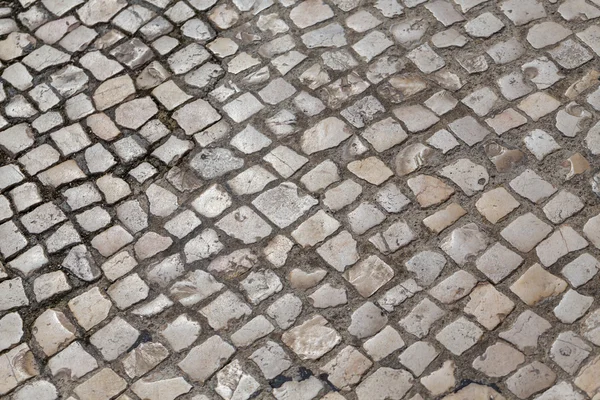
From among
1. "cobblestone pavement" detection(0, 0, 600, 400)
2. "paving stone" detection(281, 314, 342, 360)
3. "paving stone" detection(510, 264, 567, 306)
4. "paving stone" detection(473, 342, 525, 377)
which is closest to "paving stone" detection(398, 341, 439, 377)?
"cobblestone pavement" detection(0, 0, 600, 400)

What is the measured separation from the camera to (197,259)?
348cm

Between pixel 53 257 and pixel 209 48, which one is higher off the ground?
pixel 209 48

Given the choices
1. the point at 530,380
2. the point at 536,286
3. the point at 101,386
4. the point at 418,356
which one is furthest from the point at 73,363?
the point at 536,286

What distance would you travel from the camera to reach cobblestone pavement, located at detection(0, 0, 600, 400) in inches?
128

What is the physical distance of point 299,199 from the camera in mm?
3607

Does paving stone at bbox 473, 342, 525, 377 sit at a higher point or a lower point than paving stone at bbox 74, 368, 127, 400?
lower

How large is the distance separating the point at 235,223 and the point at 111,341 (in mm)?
736

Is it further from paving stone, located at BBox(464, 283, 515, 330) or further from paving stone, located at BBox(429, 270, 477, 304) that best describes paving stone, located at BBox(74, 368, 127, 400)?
paving stone, located at BBox(464, 283, 515, 330)

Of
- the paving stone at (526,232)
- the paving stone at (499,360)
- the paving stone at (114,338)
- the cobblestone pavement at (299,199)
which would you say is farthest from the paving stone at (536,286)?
the paving stone at (114,338)

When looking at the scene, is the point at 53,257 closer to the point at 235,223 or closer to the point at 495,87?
the point at 235,223

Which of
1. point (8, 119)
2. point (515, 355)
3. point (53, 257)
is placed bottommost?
point (515, 355)

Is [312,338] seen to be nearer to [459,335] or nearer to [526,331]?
[459,335]

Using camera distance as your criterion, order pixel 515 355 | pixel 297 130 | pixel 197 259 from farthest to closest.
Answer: pixel 297 130, pixel 197 259, pixel 515 355

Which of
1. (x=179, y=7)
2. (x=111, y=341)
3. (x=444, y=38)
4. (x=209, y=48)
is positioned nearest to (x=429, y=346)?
(x=111, y=341)
